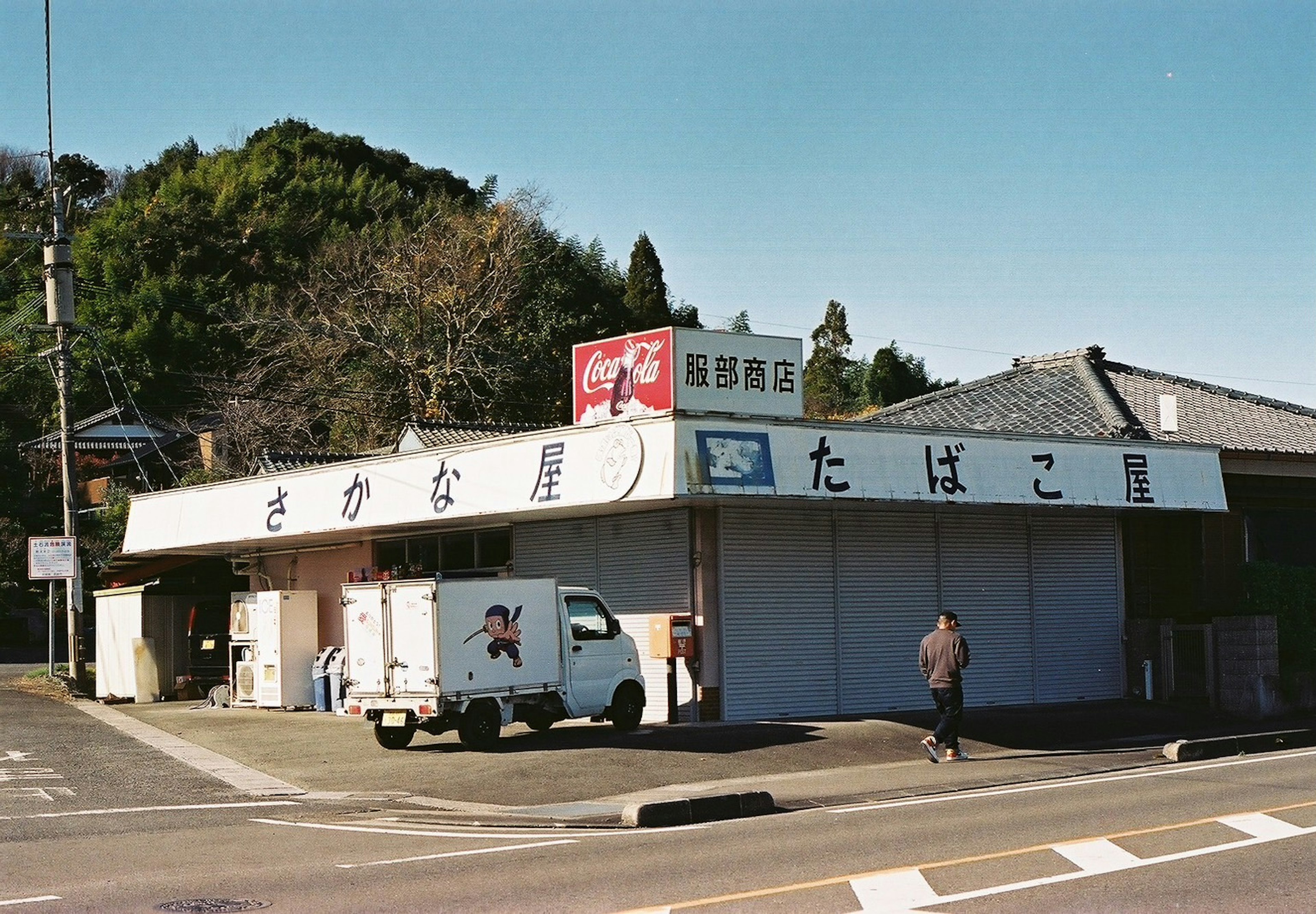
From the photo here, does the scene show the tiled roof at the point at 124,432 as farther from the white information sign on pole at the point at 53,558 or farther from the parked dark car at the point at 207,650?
the parked dark car at the point at 207,650

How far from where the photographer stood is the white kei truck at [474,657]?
63.8 feet

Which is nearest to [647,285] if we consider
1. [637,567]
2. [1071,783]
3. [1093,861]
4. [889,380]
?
[889,380]

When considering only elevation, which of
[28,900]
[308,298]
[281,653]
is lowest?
[28,900]

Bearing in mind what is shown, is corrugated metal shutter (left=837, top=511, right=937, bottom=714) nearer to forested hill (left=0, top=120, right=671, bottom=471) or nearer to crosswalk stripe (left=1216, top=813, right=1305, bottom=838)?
crosswalk stripe (left=1216, top=813, right=1305, bottom=838)

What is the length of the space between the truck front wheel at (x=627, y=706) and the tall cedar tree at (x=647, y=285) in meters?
41.4

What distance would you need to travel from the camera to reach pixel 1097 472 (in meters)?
24.0

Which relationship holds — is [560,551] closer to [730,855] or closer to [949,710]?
[949,710]

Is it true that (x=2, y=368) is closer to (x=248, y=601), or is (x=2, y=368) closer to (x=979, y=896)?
(x=248, y=601)

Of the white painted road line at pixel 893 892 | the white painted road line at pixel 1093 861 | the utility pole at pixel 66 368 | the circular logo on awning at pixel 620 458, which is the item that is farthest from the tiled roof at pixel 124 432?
the white painted road line at pixel 893 892

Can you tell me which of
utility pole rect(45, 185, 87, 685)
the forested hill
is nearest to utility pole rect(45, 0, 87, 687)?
utility pole rect(45, 185, 87, 685)

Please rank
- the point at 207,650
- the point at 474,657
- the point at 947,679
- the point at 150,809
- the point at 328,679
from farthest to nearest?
the point at 207,650 → the point at 328,679 → the point at 474,657 → the point at 947,679 → the point at 150,809

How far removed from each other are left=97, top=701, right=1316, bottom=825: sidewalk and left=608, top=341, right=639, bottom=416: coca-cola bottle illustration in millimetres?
4562

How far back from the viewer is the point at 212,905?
9672 mm

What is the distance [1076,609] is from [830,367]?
48600mm
